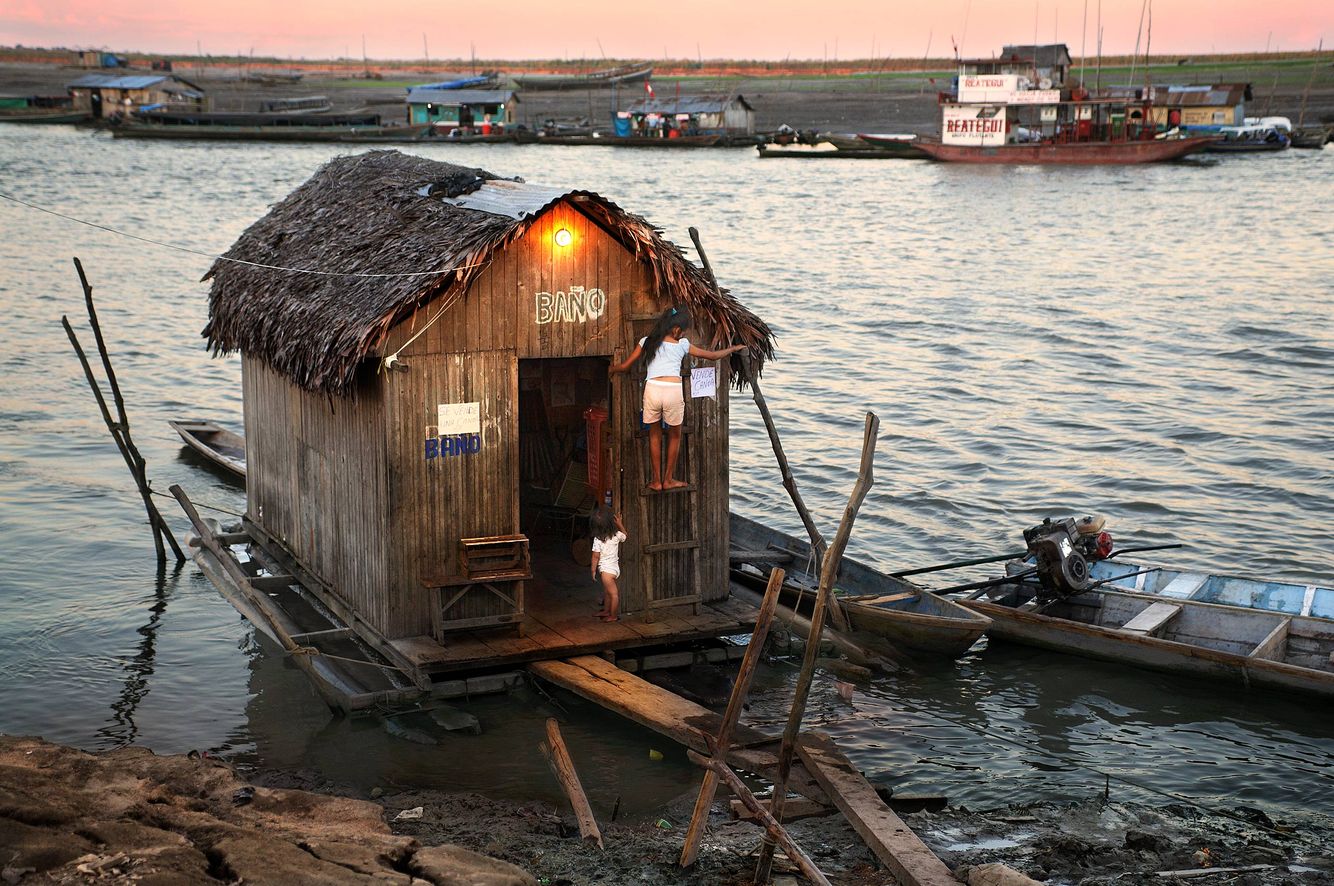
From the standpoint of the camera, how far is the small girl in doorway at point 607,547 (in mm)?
13320

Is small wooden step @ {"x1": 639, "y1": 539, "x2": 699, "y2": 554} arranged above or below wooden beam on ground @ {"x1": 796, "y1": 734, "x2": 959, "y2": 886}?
above

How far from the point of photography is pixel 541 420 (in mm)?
17188

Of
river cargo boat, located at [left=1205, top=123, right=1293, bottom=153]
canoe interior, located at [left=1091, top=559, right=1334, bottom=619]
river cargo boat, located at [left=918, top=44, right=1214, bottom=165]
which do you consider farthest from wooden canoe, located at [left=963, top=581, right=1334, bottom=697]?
river cargo boat, located at [left=1205, top=123, right=1293, bottom=153]

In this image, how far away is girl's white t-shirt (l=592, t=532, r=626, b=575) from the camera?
13312 mm

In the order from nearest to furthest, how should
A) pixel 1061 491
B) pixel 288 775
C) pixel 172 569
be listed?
1. pixel 288 775
2. pixel 172 569
3. pixel 1061 491

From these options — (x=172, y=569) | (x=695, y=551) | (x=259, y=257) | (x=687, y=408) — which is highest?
(x=259, y=257)

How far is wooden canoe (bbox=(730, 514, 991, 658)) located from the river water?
57 centimetres

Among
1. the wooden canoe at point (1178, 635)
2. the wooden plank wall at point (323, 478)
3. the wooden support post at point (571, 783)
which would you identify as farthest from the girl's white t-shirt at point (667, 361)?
the wooden canoe at point (1178, 635)

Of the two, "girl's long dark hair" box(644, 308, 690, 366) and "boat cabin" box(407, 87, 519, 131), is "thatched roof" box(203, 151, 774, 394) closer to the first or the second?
"girl's long dark hair" box(644, 308, 690, 366)

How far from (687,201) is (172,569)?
1959 inches

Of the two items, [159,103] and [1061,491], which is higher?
[159,103]

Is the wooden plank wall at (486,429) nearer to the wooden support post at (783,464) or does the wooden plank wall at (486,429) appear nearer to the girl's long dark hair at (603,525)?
the girl's long dark hair at (603,525)

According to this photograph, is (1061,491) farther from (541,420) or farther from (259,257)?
(259,257)

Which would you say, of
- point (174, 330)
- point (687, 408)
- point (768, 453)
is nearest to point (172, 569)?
point (687, 408)
